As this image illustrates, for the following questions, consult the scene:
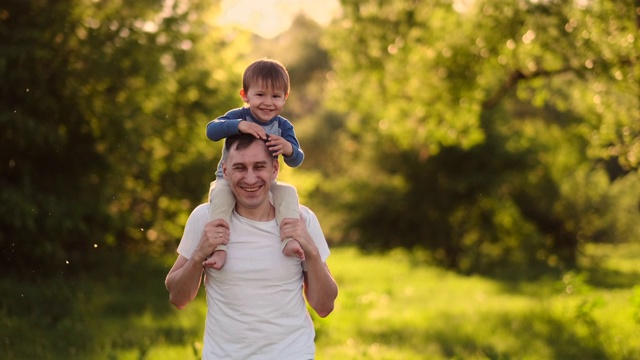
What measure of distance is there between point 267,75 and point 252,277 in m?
1.01

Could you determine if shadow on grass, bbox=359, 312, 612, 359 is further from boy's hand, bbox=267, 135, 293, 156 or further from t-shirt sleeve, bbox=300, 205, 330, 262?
boy's hand, bbox=267, 135, 293, 156

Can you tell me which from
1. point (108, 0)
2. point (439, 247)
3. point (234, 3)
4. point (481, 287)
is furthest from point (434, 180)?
point (108, 0)

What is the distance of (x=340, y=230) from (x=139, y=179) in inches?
662

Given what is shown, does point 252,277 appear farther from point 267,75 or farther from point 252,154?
point 267,75

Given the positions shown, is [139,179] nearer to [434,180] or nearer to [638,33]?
[638,33]

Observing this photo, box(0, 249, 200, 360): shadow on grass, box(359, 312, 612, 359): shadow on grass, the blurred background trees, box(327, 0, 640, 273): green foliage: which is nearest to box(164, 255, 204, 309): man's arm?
box(0, 249, 200, 360): shadow on grass

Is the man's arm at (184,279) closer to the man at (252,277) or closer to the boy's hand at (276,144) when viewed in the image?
the man at (252,277)

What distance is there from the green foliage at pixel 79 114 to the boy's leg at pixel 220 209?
9676mm

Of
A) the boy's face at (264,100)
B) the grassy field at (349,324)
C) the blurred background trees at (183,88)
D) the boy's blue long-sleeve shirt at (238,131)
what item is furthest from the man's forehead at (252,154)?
the blurred background trees at (183,88)

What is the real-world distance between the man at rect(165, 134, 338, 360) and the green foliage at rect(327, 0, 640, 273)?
10048 mm

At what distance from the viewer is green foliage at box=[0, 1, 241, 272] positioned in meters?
13.6

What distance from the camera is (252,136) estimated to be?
3.83m

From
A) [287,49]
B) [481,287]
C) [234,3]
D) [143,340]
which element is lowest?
[143,340]

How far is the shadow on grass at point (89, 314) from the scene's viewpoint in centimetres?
953
